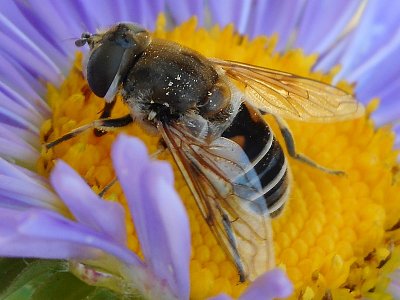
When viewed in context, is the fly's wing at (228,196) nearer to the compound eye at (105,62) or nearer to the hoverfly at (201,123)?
the hoverfly at (201,123)

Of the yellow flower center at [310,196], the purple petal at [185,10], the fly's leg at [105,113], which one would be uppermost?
the purple petal at [185,10]

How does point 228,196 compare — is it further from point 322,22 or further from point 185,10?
point 322,22

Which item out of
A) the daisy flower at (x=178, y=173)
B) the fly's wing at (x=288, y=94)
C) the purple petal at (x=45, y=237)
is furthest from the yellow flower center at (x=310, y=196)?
the purple petal at (x=45, y=237)

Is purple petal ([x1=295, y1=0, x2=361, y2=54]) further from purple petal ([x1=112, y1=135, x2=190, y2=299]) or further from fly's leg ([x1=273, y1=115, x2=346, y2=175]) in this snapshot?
purple petal ([x1=112, y1=135, x2=190, y2=299])

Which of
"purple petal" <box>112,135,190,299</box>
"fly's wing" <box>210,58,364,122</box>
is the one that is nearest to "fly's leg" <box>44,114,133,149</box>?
"fly's wing" <box>210,58,364,122</box>

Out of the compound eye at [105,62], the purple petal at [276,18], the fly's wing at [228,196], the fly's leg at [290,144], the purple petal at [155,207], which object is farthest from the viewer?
the purple petal at [276,18]
